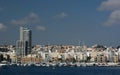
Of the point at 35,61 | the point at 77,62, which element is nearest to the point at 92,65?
the point at 77,62

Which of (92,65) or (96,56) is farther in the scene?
(96,56)

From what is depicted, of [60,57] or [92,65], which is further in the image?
[60,57]

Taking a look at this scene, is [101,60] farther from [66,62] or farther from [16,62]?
[16,62]

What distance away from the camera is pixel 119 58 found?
196875 millimetres

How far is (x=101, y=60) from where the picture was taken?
193 metres

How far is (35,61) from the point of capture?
619 ft

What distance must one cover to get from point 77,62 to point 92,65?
948 cm

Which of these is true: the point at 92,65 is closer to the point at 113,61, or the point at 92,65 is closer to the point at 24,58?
the point at 113,61

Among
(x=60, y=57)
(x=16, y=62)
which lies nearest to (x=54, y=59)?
(x=60, y=57)

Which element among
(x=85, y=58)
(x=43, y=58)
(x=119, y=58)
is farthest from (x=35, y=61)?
(x=119, y=58)

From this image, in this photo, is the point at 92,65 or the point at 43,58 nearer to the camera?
the point at 92,65

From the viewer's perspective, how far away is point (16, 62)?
628ft

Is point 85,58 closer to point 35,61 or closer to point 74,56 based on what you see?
point 74,56

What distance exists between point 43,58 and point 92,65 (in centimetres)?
2139
